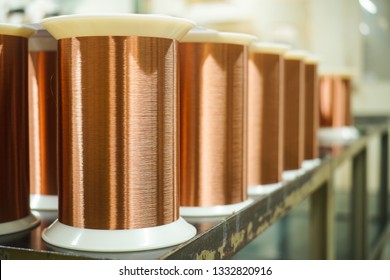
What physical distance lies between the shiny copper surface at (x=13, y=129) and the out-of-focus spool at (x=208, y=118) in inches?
8.3

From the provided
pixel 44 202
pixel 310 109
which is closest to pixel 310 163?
pixel 310 109

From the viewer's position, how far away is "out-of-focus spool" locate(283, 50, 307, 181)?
3.57ft

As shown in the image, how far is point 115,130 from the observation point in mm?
549

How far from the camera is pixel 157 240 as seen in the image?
56cm

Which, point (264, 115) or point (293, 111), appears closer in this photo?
point (264, 115)

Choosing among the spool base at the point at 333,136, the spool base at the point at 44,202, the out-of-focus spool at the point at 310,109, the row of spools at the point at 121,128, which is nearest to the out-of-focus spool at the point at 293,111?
the out-of-focus spool at the point at 310,109

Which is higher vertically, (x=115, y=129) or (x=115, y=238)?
(x=115, y=129)

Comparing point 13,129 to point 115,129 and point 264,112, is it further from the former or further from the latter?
point 264,112

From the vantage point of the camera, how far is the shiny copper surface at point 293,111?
3.58 ft

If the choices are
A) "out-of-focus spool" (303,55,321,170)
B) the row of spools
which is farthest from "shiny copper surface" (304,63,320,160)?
the row of spools

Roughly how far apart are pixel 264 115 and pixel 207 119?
0.21 m

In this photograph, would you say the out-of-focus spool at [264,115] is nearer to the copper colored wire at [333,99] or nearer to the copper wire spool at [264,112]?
the copper wire spool at [264,112]
